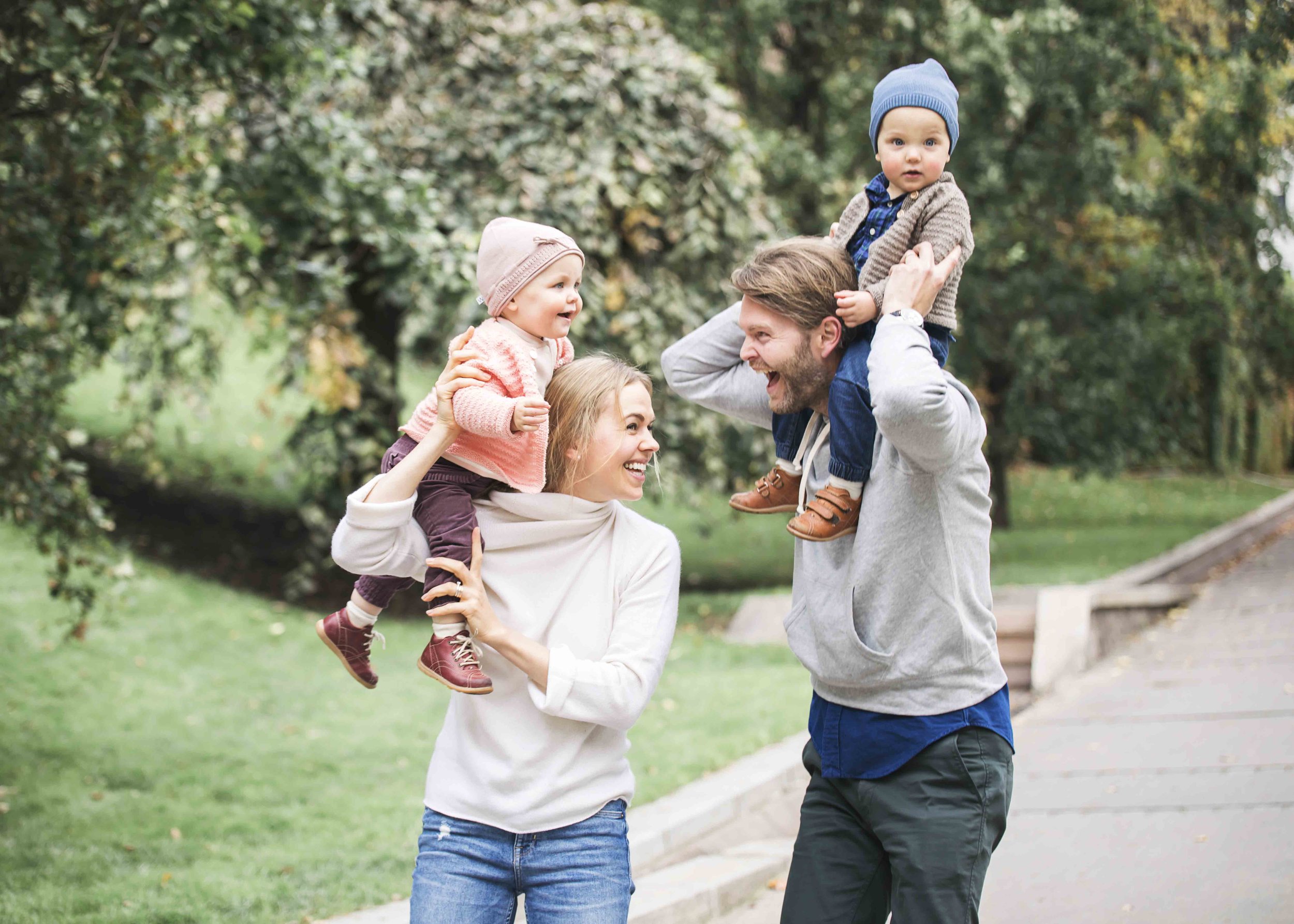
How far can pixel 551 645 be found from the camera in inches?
89.9

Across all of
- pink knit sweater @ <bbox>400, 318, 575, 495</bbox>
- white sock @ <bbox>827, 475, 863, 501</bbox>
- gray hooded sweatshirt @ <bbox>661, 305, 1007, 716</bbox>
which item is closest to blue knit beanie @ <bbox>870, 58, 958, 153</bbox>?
gray hooded sweatshirt @ <bbox>661, 305, 1007, 716</bbox>

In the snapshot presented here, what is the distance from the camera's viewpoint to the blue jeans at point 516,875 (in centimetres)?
220

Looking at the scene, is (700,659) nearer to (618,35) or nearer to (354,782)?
(354,782)

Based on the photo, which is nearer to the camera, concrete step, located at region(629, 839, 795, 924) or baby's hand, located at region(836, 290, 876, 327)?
baby's hand, located at region(836, 290, 876, 327)

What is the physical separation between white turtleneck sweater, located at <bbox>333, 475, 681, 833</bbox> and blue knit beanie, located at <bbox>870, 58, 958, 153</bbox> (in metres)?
0.91

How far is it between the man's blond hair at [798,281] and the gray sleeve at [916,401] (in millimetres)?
198

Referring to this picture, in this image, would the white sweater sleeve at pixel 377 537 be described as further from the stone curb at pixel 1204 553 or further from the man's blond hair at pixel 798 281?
the stone curb at pixel 1204 553

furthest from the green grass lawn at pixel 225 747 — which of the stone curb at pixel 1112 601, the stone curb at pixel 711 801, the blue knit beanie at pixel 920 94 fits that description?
the blue knit beanie at pixel 920 94

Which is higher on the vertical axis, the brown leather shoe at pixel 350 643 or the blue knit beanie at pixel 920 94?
the blue knit beanie at pixel 920 94

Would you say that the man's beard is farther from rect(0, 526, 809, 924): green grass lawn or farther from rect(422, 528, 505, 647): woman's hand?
rect(0, 526, 809, 924): green grass lawn

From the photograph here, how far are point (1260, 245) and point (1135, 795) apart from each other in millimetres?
8270

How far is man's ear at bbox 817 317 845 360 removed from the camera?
7.69 ft

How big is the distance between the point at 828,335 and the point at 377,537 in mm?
910

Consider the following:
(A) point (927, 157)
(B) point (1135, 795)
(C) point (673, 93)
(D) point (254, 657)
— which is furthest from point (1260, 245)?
(A) point (927, 157)
